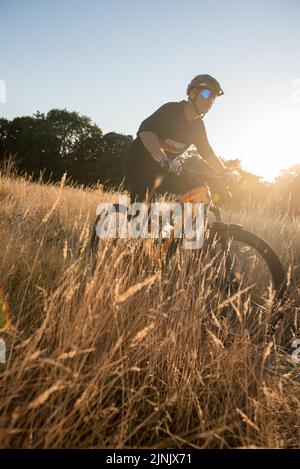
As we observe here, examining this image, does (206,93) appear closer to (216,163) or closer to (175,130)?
(175,130)

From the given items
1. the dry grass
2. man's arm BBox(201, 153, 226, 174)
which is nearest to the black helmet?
man's arm BBox(201, 153, 226, 174)

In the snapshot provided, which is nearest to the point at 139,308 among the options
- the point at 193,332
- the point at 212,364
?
the point at 193,332

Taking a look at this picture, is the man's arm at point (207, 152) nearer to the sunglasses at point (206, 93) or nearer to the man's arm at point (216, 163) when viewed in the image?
the man's arm at point (216, 163)

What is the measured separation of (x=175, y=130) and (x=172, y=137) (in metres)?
0.09

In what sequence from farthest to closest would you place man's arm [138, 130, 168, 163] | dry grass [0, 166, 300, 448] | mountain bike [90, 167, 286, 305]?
man's arm [138, 130, 168, 163]
mountain bike [90, 167, 286, 305]
dry grass [0, 166, 300, 448]

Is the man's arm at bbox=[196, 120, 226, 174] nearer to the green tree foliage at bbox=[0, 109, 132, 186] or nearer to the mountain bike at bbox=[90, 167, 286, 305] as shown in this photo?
the mountain bike at bbox=[90, 167, 286, 305]

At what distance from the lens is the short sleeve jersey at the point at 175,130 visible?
3.43 metres

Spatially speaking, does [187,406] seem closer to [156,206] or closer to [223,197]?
[156,206]

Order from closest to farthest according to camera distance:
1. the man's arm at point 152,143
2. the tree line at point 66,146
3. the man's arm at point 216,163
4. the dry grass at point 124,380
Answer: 1. the dry grass at point 124,380
2. the man's arm at point 152,143
3. the man's arm at point 216,163
4. the tree line at point 66,146

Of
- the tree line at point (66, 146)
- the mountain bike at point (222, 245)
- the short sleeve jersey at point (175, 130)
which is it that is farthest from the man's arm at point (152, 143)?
the tree line at point (66, 146)

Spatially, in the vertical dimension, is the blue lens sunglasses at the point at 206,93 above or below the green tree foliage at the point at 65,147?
below

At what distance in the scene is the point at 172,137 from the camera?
11.7 feet

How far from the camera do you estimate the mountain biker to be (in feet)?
11.0

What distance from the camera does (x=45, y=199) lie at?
6.29m
